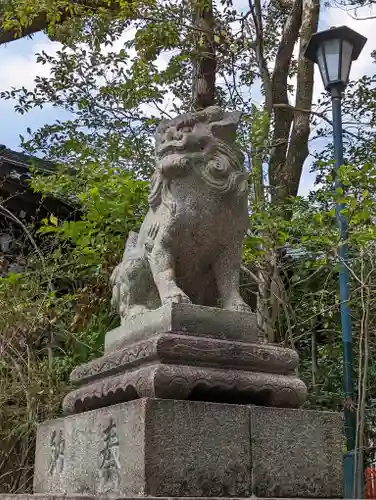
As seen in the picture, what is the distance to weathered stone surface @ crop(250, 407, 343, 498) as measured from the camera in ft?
10.9

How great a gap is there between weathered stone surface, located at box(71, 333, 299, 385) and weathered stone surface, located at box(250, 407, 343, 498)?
262mm

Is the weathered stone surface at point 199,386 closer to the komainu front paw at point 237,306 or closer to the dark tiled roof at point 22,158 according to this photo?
the komainu front paw at point 237,306

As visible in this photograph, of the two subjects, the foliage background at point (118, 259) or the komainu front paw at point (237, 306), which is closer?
the komainu front paw at point (237, 306)

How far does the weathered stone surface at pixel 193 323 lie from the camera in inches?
138

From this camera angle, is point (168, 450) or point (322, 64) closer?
point (168, 450)

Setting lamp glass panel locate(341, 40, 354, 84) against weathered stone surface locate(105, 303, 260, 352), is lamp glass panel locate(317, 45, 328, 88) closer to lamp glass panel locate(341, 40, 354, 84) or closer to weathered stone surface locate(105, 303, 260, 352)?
lamp glass panel locate(341, 40, 354, 84)

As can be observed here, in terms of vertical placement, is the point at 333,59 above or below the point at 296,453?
above

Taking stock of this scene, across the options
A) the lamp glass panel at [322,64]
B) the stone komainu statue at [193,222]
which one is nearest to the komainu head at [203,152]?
the stone komainu statue at [193,222]

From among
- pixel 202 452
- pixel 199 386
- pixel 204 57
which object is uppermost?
pixel 204 57

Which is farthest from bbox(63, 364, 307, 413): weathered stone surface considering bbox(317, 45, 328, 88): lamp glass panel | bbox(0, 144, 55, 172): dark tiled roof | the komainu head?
bbox(0, 144, 55, 172): dark tiled roof

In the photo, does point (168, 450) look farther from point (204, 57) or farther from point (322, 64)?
point (204, 57)

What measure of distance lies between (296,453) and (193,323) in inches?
33.1

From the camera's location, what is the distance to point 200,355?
11.1 ft

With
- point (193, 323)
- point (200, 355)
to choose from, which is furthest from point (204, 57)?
point (200, 355)
